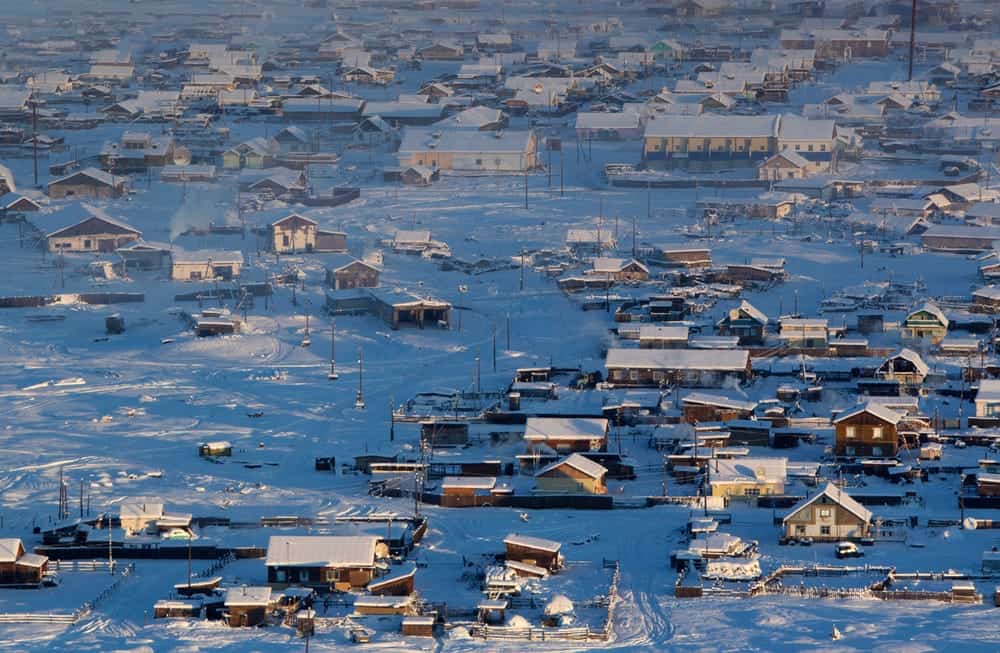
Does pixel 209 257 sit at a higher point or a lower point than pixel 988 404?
higher

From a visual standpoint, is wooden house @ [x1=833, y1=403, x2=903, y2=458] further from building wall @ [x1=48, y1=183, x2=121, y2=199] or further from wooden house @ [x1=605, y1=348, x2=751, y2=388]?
building wall @ [x1=48, y1=183, x2=121, y2=199]

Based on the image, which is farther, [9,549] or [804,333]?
[804,333]

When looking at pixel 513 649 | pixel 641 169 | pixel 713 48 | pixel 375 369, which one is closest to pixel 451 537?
pixel 513 649

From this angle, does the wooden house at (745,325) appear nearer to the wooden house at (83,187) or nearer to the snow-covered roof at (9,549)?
the snow-covered roof at (9,549)

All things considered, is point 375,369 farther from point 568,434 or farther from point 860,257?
point 860,257

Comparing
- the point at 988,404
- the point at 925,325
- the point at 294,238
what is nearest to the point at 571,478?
the point at 988,404

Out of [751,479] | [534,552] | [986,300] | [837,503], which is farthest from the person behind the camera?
[986,300]

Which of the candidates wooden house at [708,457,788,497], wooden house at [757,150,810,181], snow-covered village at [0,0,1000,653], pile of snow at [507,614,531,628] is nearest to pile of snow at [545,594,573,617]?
snow-covered village at [0,0,1000,653]

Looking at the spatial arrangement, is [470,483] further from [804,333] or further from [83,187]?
[83,187]
